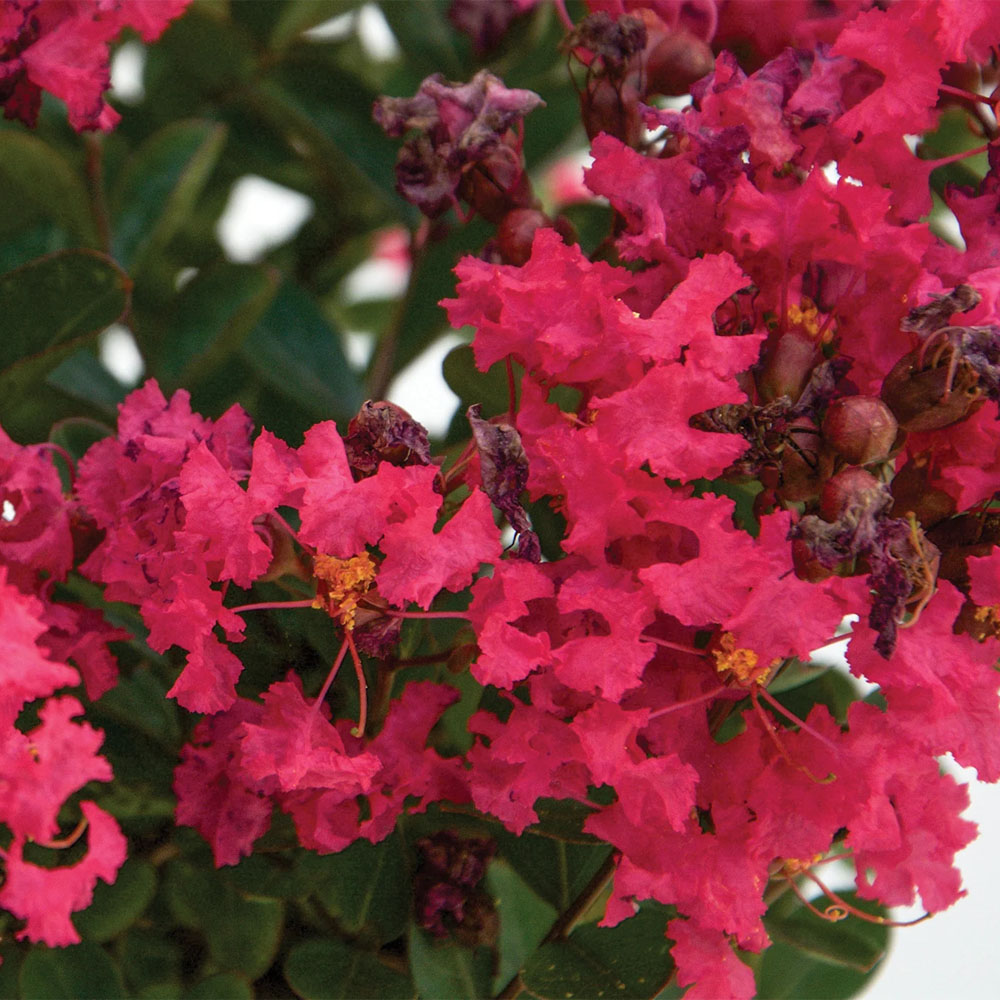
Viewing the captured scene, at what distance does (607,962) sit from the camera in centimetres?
65

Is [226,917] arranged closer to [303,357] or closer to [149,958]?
[149,958]

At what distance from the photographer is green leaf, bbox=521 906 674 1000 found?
0.63 metres

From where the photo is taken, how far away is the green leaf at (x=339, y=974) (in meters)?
0.66

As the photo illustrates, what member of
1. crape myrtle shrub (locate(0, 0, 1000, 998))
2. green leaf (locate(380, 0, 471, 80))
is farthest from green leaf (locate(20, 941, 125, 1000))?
green leaf (locate(380, 0, 471, 80))

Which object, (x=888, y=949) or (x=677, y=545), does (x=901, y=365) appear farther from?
(x=888, y=949)

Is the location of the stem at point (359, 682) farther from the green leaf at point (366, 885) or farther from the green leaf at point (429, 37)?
the green leaf at point (429, 37)

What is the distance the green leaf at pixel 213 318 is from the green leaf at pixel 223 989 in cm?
35

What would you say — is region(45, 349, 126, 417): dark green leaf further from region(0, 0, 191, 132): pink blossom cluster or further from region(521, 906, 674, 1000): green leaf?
region(521, 906, 674, 1000): green leaf

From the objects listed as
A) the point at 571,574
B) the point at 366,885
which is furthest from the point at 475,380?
the point at 366,885

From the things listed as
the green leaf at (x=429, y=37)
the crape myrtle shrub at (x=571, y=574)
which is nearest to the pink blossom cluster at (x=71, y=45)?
the crape myrtle shrub at (x=571, y=574)

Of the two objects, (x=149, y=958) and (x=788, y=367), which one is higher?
(x=788, y=367)

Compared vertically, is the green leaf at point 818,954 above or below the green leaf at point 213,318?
below

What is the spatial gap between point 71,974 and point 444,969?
190 millimetres

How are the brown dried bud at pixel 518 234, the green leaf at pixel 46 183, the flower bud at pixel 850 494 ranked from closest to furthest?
the flower bud at pixel 850 494, the brown dried bud at pixel 518 234, the green leaf at pixel 46 183
